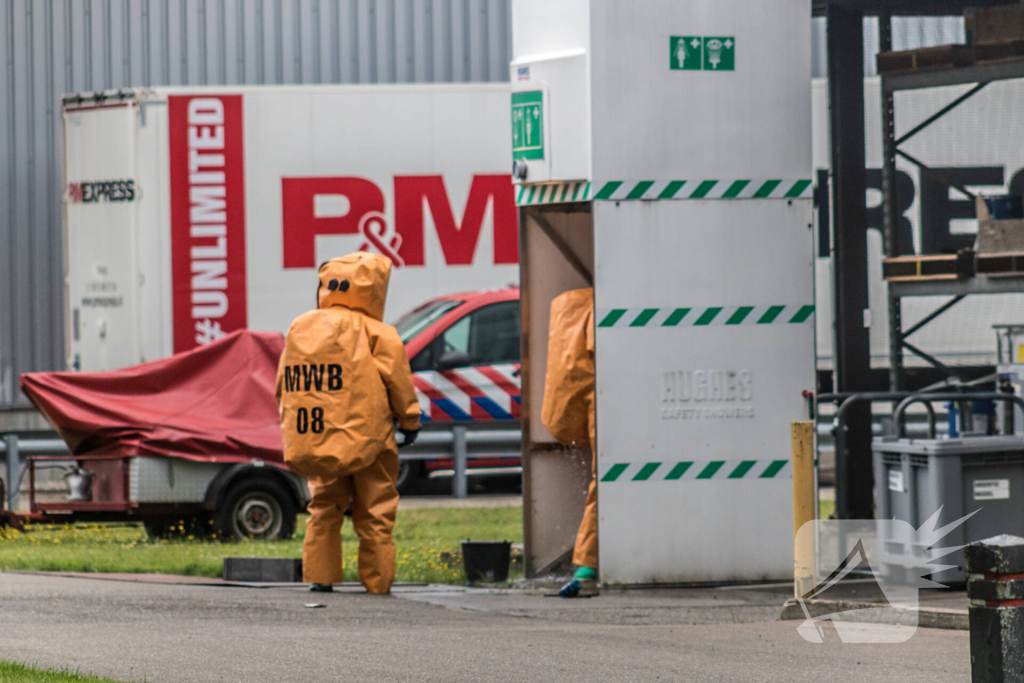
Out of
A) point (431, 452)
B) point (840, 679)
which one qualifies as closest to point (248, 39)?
point (431, 452)

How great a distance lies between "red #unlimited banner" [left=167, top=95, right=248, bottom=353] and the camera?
1603 centimetres

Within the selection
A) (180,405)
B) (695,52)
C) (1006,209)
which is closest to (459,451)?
(180,405)

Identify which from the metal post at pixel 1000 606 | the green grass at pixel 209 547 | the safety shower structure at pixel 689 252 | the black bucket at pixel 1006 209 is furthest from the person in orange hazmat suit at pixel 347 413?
the metal post at pixel 1000 606

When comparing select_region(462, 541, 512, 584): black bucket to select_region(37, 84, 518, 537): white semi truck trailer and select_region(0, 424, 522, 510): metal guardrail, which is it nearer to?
select_region(0, 424, 522, 510): metal guardrail

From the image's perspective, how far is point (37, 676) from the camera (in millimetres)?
6078

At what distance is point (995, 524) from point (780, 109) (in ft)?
9.07

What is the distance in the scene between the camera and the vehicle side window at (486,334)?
1537 cm

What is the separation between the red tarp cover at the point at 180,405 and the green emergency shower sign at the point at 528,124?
352 cm

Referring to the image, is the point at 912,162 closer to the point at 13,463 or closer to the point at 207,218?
the point at 207,218

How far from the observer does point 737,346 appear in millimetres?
9477

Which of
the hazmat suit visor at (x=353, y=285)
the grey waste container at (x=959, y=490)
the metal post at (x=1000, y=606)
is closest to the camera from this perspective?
the metal post at (x=1000, y=606)

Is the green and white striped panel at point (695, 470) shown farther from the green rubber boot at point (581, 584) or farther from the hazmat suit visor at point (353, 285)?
the hazmat suit visor at point (353, 285)

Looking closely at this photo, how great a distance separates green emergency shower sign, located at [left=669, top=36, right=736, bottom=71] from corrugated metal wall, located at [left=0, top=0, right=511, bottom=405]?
12.0 metres

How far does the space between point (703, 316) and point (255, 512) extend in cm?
425
